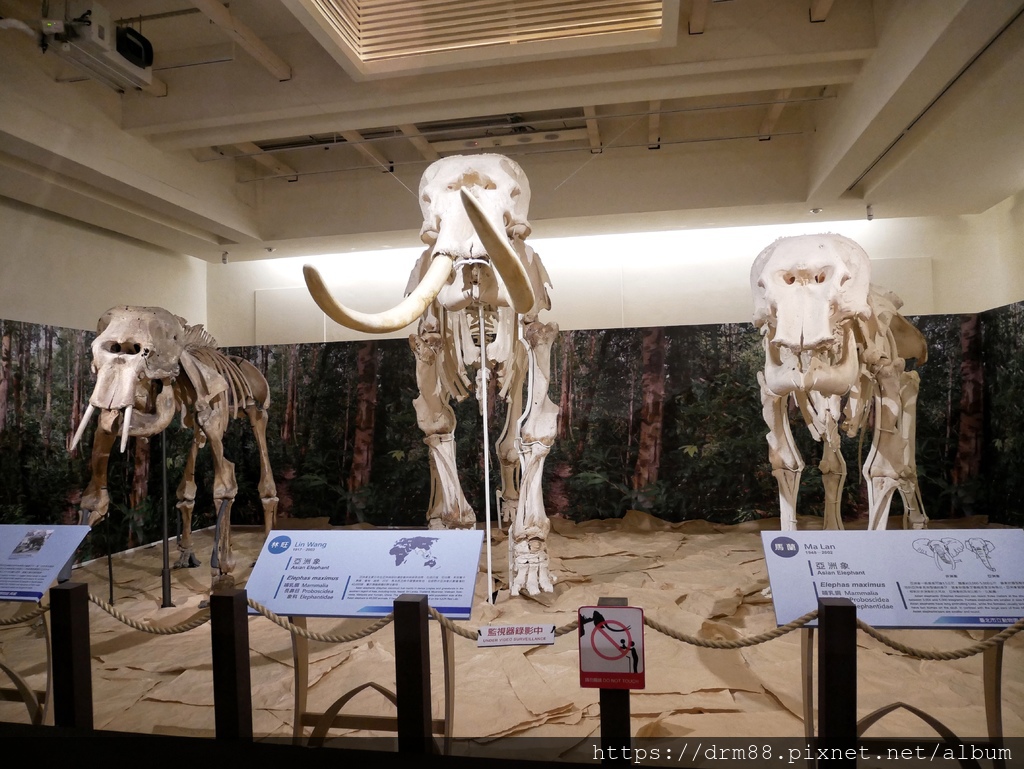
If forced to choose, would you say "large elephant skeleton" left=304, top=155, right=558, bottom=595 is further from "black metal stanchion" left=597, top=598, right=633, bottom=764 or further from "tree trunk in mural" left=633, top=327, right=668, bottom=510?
"tree trunk in mural" left=633, top=327, right=668, bottom=510

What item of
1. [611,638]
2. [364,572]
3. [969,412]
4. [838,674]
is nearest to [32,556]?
[364,572]

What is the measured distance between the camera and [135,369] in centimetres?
459

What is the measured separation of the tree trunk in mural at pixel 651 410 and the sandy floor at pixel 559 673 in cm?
200

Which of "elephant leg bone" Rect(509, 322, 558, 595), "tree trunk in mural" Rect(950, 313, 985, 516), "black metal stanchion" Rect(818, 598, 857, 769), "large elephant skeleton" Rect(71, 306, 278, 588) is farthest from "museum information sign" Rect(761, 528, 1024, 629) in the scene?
"tree trunk in mural" Rect(950, 313, 985, 516)

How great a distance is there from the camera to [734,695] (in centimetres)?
337

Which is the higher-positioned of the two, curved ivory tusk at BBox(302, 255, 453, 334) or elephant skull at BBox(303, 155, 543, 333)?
elephant skull at BBox(303, 155, 543, 333)

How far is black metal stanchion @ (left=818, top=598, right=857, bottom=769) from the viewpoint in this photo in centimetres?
208

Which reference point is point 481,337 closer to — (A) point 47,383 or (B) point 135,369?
(B) point 135,369

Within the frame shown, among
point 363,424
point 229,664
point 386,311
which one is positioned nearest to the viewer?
point 229,664

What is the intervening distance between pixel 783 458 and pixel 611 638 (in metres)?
2.85

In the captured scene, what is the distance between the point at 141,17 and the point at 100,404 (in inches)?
123

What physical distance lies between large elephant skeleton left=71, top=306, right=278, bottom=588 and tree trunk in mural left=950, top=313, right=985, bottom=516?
23.2 ft

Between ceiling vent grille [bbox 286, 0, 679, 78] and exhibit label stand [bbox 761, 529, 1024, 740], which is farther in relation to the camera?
ceiling vent grille [bbox 286, 0, 679, 78]

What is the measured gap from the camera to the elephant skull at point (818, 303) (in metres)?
3.87
